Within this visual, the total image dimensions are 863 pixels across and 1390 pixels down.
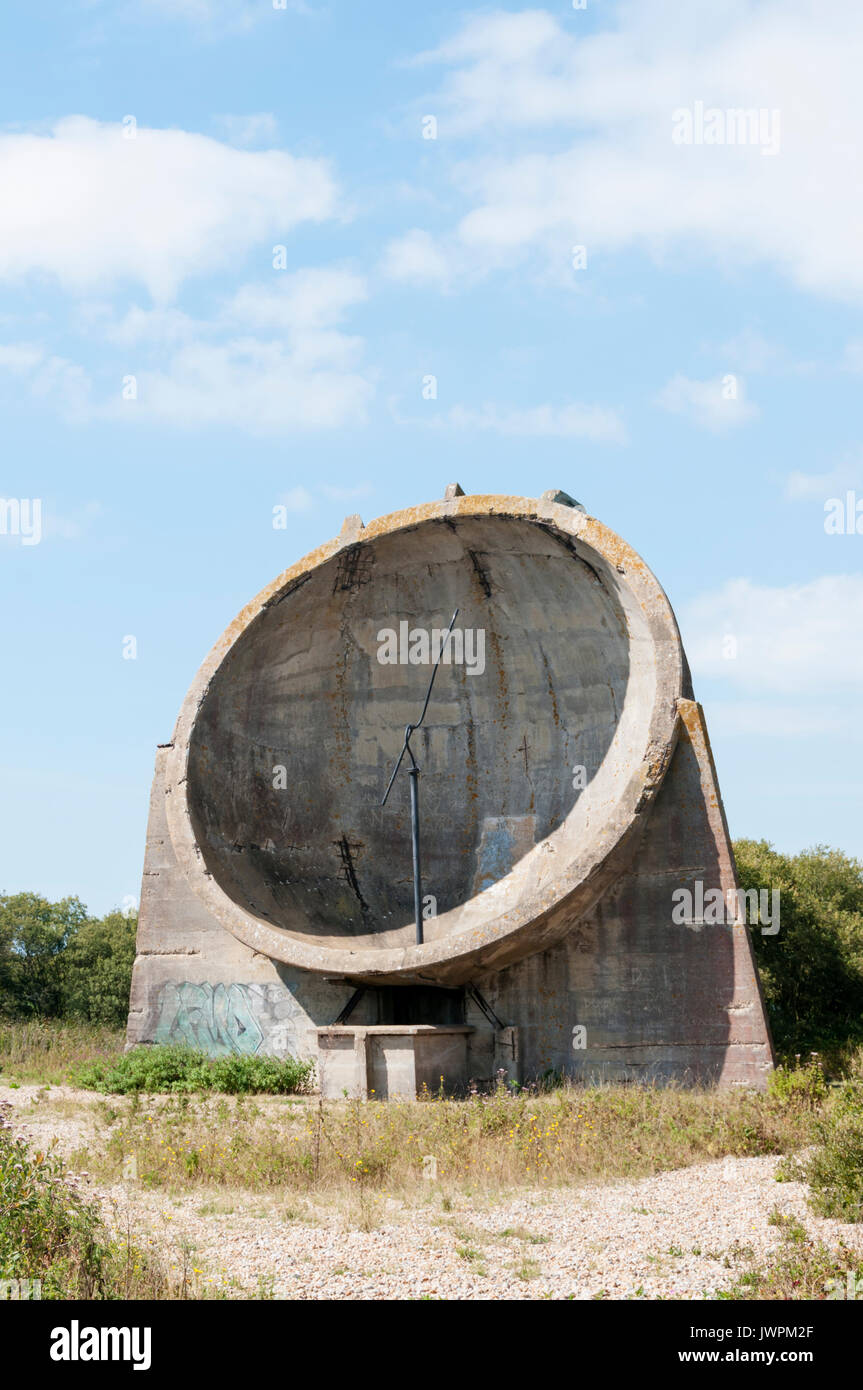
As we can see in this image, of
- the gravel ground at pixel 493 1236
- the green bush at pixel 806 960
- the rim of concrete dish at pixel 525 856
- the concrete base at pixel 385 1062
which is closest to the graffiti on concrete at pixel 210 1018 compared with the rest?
the rim of concrete dish at pixel 525 856

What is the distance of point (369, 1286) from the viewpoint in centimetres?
664

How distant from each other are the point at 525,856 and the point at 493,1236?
9.41 m

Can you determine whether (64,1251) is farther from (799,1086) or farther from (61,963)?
(61,963)

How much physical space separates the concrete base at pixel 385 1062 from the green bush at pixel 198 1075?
87 centimetres

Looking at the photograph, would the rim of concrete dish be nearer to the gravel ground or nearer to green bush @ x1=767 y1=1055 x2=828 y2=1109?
green bush @ x1=767 y1=1055 x2=828 y2=1109

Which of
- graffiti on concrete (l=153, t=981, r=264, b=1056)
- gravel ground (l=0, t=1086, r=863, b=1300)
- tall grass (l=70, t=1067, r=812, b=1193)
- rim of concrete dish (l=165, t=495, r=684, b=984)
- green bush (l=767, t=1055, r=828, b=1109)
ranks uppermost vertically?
rim of concrete dish (l=165, t=495, r=684, b=984)

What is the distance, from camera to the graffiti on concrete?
17.3 m

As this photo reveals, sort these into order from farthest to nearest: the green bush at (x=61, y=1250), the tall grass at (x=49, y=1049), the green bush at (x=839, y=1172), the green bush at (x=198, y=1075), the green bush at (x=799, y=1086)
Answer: the tall grass at (x=49, y=1049) → the green bush at (x=198, y=1075) → the green bush at (x=799, y=1086) → the green bush at (x=839, y=1172) → the green bush at (x=61, y=1250)

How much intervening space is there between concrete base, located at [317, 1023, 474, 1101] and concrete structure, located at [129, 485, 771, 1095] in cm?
3

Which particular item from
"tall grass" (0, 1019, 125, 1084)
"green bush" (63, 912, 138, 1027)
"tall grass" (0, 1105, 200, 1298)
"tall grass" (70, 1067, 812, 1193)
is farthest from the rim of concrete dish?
"green bush" (63, 912, 138, 1027)

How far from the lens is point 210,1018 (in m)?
17.5

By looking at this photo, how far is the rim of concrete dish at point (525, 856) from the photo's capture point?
1434 centimetres

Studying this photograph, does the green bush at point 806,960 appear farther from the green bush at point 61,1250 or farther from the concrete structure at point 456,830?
the green bush at point 61,1250

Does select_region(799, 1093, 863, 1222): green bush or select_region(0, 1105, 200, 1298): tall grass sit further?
select_region(799, 1093, 863, 1222): green bush
